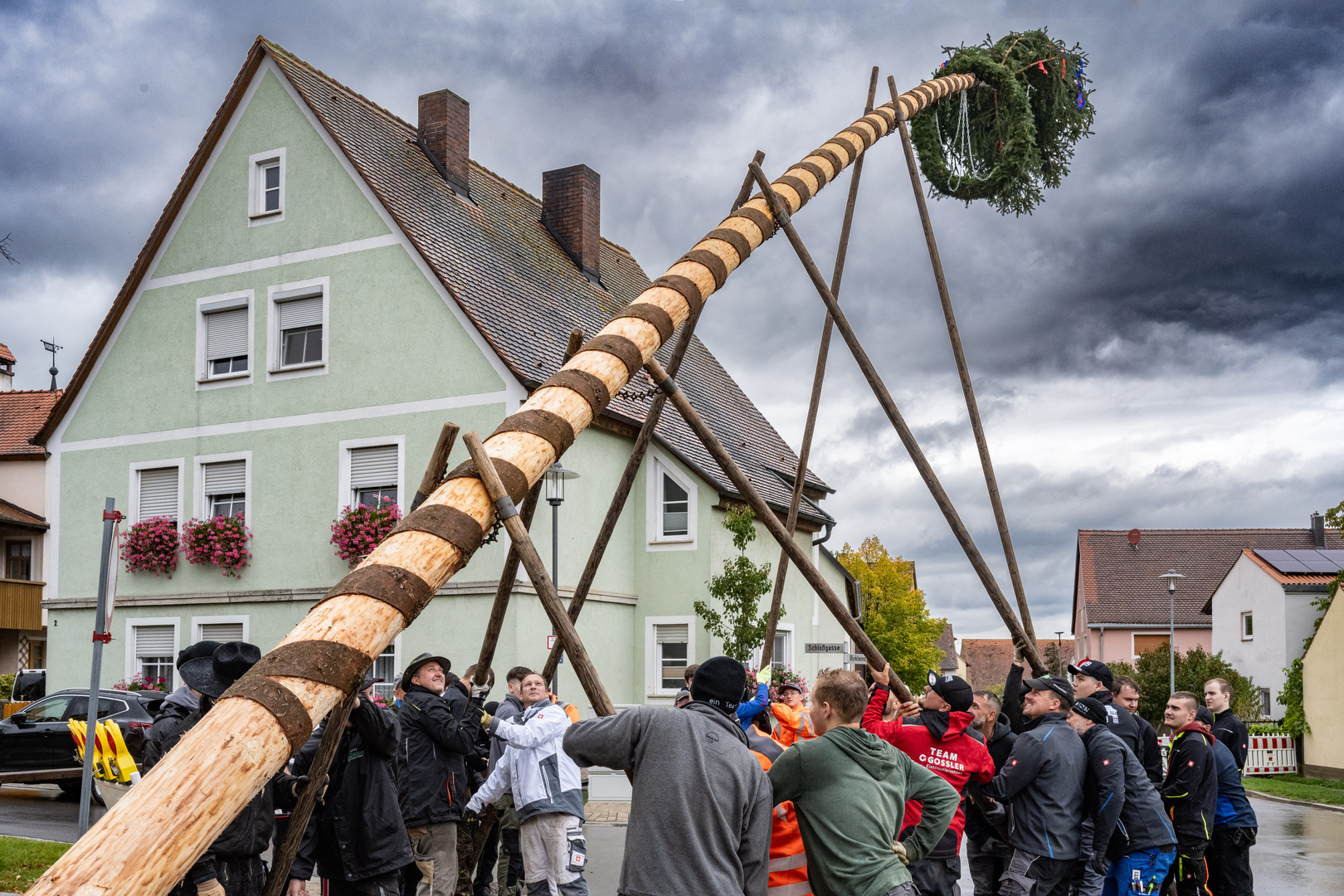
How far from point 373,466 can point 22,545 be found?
21697 millimetres

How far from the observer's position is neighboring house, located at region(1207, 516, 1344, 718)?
34.2 m

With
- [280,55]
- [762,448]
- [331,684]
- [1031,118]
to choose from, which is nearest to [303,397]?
[280,55]

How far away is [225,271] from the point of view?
2141cm

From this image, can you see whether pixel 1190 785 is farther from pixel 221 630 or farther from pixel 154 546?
pixel 154 546

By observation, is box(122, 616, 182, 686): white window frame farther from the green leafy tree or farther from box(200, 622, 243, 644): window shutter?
the green leafy tree

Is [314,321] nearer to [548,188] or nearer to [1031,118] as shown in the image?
[548,188]

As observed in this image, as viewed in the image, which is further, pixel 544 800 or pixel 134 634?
pixel 134 634

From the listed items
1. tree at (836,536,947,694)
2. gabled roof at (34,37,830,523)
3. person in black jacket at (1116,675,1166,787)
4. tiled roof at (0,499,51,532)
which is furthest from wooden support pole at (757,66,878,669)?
tree at (836,536,947,694)

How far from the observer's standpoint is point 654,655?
21438mm

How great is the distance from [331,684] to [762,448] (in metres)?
22.6

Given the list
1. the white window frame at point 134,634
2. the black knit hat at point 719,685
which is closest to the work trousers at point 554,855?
the black knit hat at point 719,685

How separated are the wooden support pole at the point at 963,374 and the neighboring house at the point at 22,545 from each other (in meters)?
31.5

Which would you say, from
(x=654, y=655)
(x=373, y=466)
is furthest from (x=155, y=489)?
(x=654, y=655)

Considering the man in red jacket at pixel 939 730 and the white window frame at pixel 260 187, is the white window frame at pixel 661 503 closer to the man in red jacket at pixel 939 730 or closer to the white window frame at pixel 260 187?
the white window frame at pixel 260 187
